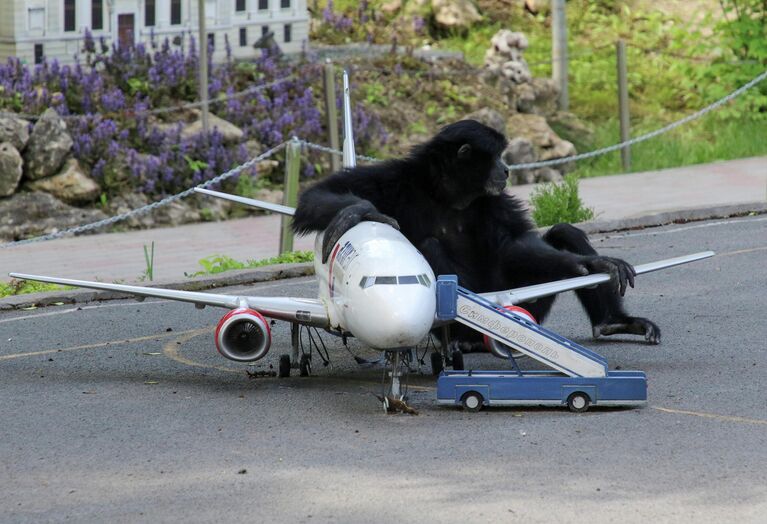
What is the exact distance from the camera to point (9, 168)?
15250 millimetres

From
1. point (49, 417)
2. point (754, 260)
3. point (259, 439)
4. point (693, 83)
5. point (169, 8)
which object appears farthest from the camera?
point (693, 83)

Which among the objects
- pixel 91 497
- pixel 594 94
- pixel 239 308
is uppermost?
pixel 594 94

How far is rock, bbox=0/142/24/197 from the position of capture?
1523 centimetres

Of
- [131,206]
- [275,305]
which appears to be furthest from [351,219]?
[131,206]

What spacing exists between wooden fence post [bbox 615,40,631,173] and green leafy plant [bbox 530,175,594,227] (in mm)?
4196

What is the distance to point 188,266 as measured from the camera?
1311 centimetres

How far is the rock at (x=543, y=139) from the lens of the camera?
A: 18.8 meters

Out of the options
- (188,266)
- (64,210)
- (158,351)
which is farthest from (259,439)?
(64,210)

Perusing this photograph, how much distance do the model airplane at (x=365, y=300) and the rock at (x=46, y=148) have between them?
7.82m

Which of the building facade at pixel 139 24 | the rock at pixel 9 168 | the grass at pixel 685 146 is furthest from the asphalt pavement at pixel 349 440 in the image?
the grass at pixel 685 146

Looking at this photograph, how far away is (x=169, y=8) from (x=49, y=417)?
1137 centimetres

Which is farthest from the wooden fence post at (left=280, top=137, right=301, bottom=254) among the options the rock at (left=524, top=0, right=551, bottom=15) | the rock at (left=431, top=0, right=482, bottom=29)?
the rock at (left=524, top=0, right=551, bottom=15)

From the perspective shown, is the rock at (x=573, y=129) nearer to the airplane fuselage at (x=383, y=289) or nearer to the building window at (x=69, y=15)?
the building window at (x=69, y=15)

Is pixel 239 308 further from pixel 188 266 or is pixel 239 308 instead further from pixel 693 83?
pixel 693 83
